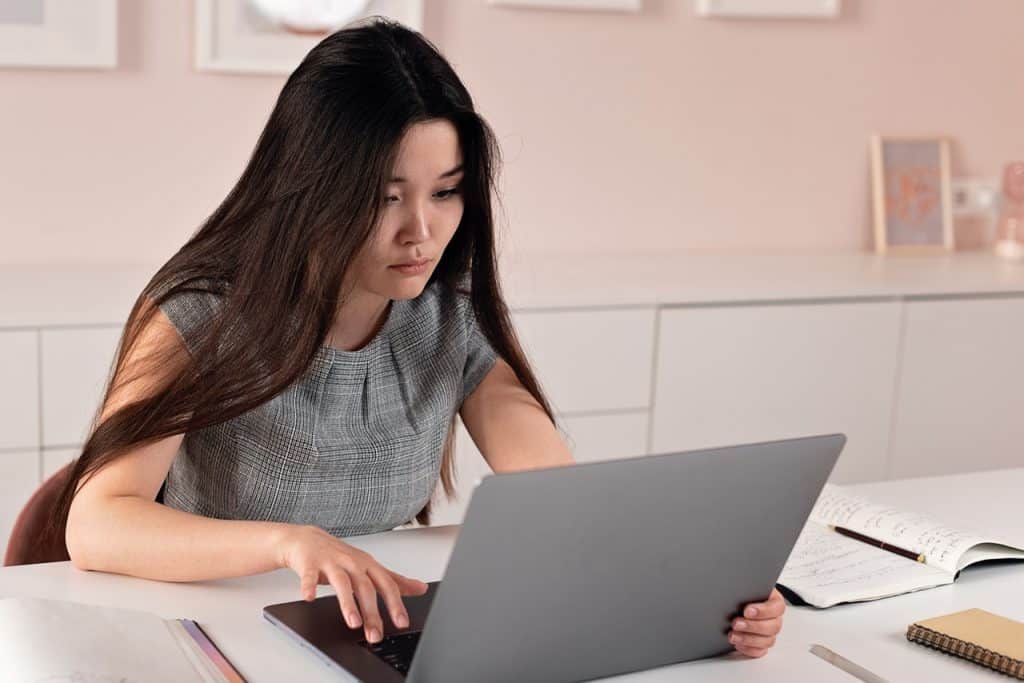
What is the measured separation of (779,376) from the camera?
3303 mm

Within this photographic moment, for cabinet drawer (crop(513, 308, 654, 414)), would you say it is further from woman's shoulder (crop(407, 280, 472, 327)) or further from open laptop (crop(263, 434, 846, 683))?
open laptop (crop(263, 434, 846, 683))

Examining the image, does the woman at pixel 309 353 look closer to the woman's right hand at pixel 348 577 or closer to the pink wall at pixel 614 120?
the woman's right hand at pixel 348 577

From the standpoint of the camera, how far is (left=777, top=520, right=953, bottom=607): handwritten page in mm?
1603

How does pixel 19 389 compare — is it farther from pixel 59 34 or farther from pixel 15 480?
pixel 59 34

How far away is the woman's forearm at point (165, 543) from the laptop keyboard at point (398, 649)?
155 mm

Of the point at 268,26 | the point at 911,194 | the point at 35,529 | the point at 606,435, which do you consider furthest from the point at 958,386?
the point at 35,529

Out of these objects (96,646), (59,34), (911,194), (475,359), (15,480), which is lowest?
(15,480)

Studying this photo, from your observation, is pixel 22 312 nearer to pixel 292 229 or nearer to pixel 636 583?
pixel 292 229

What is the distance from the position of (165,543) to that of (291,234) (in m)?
0.37

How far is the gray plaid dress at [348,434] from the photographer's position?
1754mm

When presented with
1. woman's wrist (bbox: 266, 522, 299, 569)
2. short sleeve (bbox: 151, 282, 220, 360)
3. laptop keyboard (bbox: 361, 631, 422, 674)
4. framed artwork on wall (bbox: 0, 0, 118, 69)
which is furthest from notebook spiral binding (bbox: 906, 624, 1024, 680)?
framed artwork on wall (bbox: 0, 0, 118, 69)

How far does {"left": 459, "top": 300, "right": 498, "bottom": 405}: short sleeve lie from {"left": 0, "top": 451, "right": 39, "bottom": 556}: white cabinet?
3.50 feet

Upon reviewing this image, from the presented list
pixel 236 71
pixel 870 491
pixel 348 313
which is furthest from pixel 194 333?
pixel 236 71

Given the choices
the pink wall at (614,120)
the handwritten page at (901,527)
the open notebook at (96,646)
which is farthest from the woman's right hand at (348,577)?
the pink wall at (614,120)
